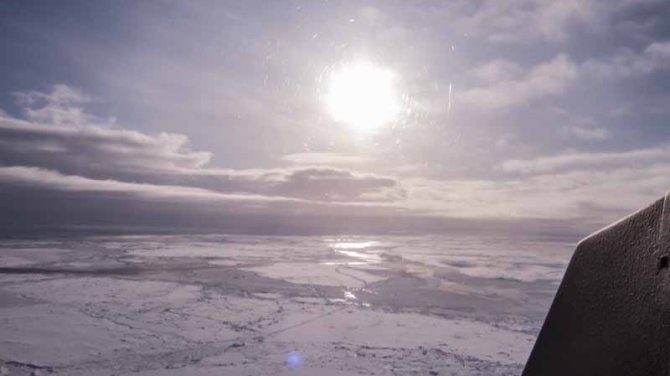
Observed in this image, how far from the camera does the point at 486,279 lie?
16.4m

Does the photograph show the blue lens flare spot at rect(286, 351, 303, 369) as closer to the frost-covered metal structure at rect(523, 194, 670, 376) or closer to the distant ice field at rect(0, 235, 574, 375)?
the distant ice field at rect(0, 235, 574, 375)

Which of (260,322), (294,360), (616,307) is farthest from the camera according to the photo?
(260,322)

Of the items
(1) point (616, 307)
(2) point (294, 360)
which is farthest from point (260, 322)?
(1) point (616, 307)

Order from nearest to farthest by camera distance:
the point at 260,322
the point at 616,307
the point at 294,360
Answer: the point at 616,307 < the point at 294,360 < the point at 260,322

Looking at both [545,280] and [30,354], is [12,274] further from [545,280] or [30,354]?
[545,280]

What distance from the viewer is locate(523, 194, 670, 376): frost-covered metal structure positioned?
3.67 feet

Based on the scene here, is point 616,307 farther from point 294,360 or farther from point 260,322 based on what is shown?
point 260,322

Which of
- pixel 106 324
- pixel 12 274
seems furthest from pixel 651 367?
pixel 12 274

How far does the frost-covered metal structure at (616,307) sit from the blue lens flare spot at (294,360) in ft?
16.2

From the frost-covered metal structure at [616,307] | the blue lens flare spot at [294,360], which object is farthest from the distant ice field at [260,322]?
the frost-covered metal structure at [616,307]

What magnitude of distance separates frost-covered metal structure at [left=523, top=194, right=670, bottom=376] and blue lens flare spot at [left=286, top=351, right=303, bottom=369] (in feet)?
16.2

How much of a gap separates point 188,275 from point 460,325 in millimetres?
9997

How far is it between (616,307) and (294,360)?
18.3 feet

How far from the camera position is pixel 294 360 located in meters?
6.23
